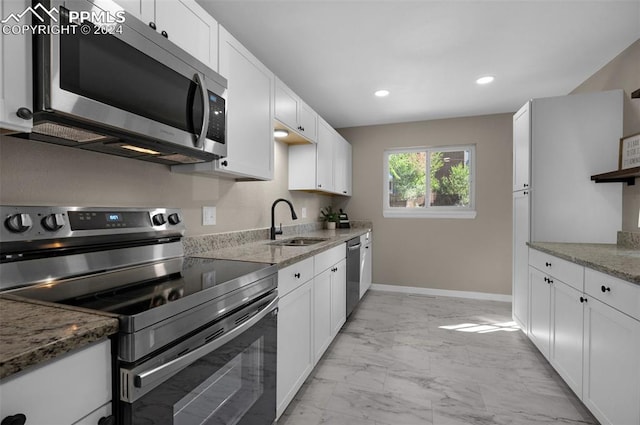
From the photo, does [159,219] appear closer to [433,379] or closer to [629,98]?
[433,379]

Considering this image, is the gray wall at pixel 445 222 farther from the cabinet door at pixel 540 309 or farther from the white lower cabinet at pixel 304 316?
the white lower cabinet at pixel 304 316

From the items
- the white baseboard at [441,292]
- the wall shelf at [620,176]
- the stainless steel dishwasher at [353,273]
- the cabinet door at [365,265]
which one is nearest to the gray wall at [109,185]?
the stainless steel dishwasher at [353,273]

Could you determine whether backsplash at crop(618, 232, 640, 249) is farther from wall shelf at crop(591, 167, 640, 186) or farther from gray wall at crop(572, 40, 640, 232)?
wall shelf at crop(591, 167, 640, 186)

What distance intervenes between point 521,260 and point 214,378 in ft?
9.04

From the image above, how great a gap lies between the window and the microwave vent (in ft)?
12.1

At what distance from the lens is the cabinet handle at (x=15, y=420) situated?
1.75 feet

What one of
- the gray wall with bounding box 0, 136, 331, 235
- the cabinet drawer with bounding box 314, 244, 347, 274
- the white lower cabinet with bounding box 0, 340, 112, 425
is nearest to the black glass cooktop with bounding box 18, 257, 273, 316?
the white lower cabinet with bounding box 0, 340, 112, 425

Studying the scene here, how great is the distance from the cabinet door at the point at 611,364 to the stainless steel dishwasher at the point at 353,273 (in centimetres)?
177

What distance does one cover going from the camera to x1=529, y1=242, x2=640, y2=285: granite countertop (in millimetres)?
1379

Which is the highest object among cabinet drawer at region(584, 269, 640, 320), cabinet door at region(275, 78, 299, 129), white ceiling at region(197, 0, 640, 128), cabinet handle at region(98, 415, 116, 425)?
white ceiling at region(197, 0, 640, 128)

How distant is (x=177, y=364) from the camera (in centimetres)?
86

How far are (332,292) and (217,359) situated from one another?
1.48 m

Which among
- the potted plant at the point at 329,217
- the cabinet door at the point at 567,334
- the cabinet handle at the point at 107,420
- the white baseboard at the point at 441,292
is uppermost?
the potted plant at the point at 329,217

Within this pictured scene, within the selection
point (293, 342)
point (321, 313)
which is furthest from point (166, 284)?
point (321, 313)
